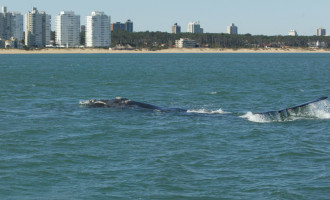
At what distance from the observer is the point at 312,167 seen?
2548cm

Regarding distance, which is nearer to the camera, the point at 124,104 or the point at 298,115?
the point at 298,115

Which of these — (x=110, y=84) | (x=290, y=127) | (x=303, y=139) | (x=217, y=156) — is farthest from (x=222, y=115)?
(x=110, y=84)

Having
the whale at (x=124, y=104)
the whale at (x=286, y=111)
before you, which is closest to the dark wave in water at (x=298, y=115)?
the whale at (x=286, y=111)

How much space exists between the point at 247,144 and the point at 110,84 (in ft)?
166

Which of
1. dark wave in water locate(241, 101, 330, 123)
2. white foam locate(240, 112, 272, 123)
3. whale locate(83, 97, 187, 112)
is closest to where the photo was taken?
white foam locate(240, 112, 272, 123)

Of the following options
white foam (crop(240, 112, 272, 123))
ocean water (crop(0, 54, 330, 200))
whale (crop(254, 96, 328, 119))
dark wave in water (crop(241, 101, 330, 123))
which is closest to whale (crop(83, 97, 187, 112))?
ocean water (crop(0, 54, 330, 200))

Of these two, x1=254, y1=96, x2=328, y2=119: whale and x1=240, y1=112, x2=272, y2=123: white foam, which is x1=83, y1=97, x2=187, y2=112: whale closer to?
x1=240, y1=112, x2=272, y2=123: white foam

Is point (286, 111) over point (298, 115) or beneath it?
over

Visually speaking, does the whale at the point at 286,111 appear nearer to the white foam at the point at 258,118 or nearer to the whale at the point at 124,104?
the white foam at the point at 258,118

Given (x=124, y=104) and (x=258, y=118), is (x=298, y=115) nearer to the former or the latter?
(x=258, y=118)

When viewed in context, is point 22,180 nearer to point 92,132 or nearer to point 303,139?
point 92,132

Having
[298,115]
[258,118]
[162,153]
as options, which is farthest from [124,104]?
[162,153]

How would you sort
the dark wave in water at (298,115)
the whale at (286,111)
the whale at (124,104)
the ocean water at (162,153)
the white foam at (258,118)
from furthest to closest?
the whale at (124,104)
the whale at (286,111)
the dark wave in water at (298,115)
the white foam at (258,118)
the ocean water at (162,153)

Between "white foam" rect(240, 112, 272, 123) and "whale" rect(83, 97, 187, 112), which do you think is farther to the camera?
"whale" rect(83, 97, 187, 112)
